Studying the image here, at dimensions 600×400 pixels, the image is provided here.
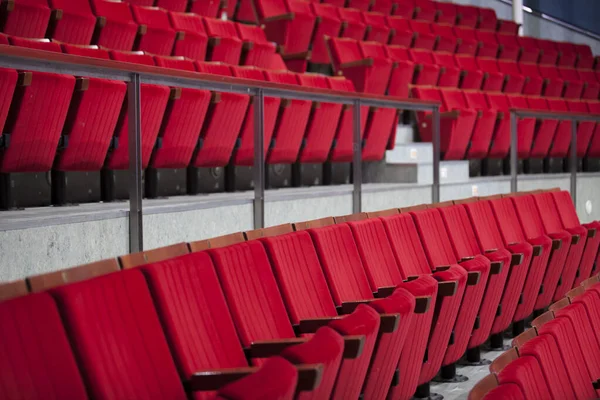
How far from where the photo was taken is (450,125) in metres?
1.14

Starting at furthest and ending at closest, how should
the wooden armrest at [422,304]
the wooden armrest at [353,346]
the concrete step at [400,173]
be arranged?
1. the concrete step at [400,173]
2. the wooden armrest at [422,304]
3. the wooden armrest at [353,346]

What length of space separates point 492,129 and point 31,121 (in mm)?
819

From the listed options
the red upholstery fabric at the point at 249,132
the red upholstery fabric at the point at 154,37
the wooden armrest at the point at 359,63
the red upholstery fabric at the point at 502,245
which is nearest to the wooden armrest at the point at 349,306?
the red upholstery fabric at the point at 502,245

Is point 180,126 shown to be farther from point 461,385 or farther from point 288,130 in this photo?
point 461,385

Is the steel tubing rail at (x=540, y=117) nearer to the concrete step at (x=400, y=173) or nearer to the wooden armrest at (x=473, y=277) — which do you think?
the concrete step at (x=400, y=173)

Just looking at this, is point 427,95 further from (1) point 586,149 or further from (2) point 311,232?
(2) point 311,232

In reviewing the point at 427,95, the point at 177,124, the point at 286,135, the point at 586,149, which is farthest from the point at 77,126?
the point at 586,149

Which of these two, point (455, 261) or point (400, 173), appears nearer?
point (455, 261)

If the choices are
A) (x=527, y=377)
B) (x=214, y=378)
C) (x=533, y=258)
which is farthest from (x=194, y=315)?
(x=533, y=258)

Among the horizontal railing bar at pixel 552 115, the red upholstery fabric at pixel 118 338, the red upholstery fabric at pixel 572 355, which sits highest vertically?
the horizontal railing bar at pixel 552 115

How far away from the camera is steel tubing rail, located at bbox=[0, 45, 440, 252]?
1.30ft

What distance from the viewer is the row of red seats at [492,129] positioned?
115cm

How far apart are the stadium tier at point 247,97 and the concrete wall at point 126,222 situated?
0.05 meters

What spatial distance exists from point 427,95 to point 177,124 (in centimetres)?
57
